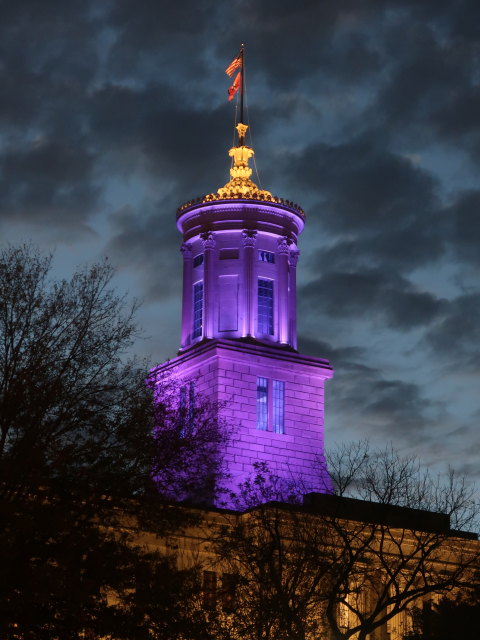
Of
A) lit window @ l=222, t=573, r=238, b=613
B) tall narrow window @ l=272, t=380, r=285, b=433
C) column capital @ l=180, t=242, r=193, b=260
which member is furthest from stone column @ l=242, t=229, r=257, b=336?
lit window @ l=222, t=573, r=238, b=613

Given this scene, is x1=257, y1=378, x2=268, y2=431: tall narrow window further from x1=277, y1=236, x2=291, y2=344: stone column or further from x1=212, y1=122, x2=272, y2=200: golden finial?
x1=212, y1=122, x2=272, y2=200: golden finial

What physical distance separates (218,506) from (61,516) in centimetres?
3396

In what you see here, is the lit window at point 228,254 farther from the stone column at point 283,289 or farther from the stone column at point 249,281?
the stone column at point 283,289

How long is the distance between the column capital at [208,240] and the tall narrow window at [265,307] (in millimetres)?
3597

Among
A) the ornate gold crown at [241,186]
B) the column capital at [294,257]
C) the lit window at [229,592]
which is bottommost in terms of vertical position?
the lit window at [229,592]

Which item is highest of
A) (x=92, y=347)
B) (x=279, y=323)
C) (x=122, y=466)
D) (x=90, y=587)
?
(x=279, y=323)

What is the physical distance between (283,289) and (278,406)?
→ 7.34 metres

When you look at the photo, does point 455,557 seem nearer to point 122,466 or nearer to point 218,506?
point 218,506

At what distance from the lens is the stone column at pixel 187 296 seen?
8069 centimetres

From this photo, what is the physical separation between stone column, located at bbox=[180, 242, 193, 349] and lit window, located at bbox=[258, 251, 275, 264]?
435 centimetres

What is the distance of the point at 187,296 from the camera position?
3223 inches

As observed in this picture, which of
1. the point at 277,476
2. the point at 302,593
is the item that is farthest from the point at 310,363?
the point at 302,593

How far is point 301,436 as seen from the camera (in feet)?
257

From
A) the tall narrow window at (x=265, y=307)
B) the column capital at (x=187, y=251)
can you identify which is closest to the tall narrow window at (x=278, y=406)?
the tall narrow window at (x=265, y=307)
